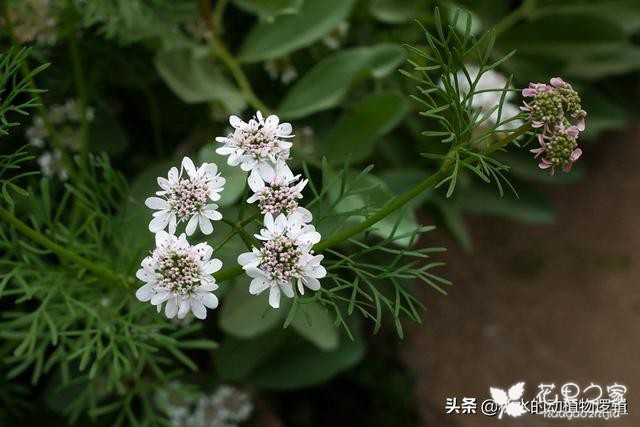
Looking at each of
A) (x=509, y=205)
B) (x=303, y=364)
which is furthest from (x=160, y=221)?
(x=509, y=205)

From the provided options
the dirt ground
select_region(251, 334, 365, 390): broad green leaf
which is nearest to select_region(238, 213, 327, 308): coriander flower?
select_region(251, 334, 365, 390): broad green leaf

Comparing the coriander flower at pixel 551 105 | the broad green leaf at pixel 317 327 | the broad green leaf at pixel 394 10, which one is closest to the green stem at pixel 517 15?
the broad green leaf at pixel 394 10

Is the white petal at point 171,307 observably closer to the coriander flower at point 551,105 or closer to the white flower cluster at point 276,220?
the white flower cluster at point 276,220

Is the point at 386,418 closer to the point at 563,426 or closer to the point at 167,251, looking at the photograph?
the point at 563,426

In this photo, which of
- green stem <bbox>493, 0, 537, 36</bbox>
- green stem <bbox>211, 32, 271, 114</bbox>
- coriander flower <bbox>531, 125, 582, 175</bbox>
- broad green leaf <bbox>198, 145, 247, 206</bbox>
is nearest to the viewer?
coriander flower <bbox>531, 125, 582, 175</bbox>

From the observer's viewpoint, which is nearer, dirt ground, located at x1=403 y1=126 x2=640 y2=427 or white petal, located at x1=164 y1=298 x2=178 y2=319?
white petal, located at x1=164 y1=298 x2=178 y2=319

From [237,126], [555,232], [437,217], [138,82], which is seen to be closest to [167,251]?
[237,126]

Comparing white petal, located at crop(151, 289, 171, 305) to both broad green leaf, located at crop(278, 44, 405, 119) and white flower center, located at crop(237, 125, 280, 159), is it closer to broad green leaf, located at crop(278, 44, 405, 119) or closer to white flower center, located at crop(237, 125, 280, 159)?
white flower center, located at crop(237, 125, 280, 159)
